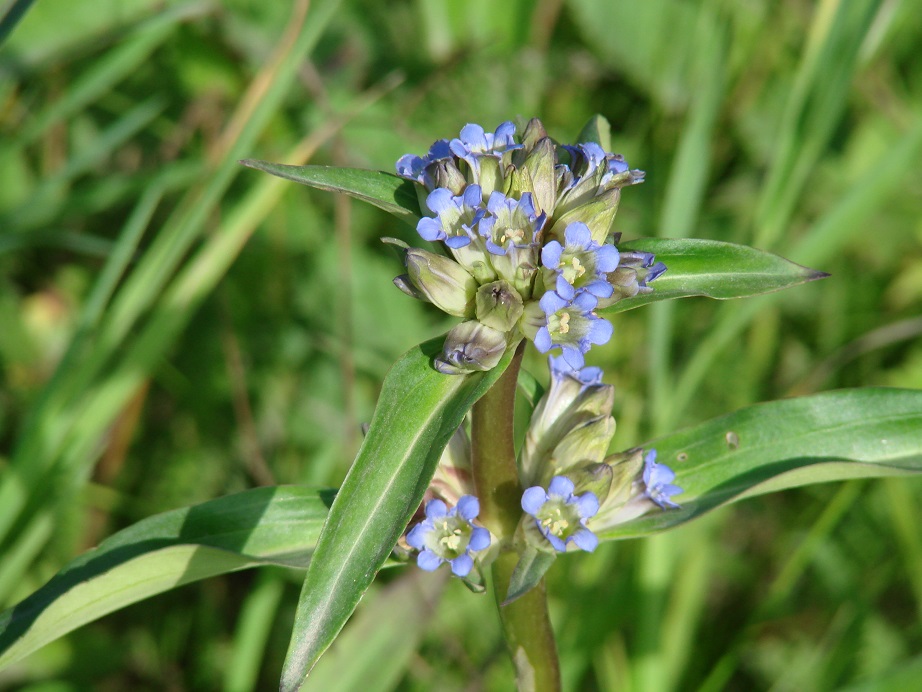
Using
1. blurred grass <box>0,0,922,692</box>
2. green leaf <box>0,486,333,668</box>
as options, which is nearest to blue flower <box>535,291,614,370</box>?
green leaf <box>0,486,333,668</box>

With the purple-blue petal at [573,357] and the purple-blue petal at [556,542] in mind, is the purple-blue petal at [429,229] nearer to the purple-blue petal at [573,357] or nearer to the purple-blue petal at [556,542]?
the purple-blue petal at [573,357]

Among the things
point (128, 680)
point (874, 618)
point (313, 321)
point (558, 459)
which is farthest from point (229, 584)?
point (874, 618)

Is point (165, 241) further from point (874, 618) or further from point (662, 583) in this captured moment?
point (874, 618)

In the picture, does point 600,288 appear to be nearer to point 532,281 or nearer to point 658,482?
point 532,281

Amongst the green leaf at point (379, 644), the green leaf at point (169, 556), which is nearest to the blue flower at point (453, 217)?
the green leaf at point (169, 556)

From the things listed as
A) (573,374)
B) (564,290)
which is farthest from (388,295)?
(564,290)

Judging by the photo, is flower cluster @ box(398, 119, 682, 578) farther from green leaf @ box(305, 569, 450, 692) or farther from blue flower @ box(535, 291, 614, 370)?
green leaf @ box(305, 569, 450, 692)

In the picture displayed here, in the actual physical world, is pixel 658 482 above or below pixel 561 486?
above
